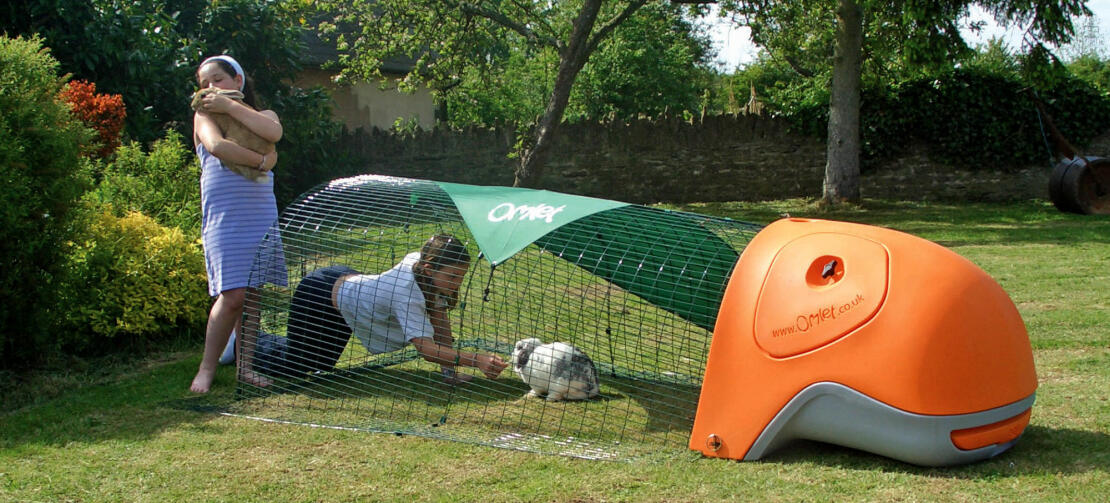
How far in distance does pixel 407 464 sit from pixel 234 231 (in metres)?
1.90

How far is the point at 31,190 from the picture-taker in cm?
521

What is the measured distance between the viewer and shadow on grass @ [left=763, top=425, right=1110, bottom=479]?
3.58 m

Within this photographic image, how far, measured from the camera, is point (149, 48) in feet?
39.3

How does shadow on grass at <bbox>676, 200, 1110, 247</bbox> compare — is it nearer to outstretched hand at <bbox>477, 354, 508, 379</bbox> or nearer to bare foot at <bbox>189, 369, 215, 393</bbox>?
outstretched hand at <bbox>477, 354, 508, 379</bbox>

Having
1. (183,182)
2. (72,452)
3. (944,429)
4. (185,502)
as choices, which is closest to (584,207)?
(944,429)

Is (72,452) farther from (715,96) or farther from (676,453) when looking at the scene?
(715,96)

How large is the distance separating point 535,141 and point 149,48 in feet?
20.6

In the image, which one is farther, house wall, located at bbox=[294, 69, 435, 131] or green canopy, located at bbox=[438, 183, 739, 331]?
house wall, located at bbox=[294, 69, 435, 131]

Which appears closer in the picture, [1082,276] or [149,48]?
[1082,276]

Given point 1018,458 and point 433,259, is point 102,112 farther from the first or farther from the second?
point 1018,458

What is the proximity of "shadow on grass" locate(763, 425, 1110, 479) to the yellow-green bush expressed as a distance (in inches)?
167

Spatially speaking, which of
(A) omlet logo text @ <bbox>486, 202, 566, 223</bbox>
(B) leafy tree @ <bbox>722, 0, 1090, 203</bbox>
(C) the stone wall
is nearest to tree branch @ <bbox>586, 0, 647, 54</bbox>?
(B) leafy tree @ <bbox>722, 0, 1090, 203</bbox>

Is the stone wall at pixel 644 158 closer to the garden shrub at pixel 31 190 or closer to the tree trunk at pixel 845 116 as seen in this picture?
the tree trunk at pixel 845 116

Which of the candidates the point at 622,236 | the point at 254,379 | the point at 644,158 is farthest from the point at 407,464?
the point at 644,158
